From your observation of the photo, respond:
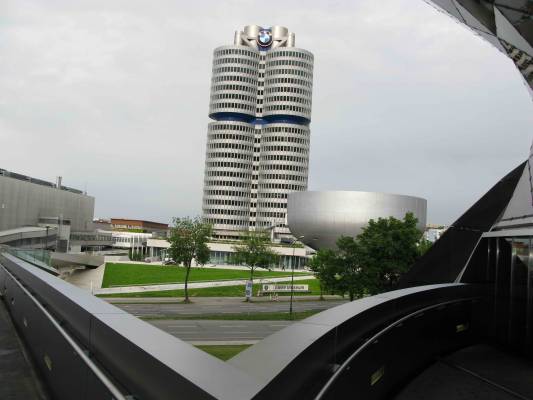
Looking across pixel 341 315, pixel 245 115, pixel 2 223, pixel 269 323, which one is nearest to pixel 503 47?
pixel 341 315

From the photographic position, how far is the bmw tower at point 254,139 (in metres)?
156

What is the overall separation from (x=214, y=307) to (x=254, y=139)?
Result: 4780 inches

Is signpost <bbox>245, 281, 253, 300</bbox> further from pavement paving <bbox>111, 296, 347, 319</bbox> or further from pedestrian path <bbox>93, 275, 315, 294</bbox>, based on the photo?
pedestrian path <bbox>93, 275, 315, 294</bbox>

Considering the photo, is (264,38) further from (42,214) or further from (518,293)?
(518,293)

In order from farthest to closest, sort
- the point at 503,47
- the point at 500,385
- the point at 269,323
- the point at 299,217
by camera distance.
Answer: the point at 299,217 < the point at 269,323 < the point at 503,47 < the point at 500,385

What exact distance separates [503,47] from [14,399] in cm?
1276

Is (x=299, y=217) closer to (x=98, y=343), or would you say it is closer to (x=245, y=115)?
(x=245, y=115)

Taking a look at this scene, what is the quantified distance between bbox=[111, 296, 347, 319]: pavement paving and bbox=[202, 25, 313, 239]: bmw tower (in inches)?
3880

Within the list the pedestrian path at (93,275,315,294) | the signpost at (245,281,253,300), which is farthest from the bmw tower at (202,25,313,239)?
the signpost at (245,281,253,300)

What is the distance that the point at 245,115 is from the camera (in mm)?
162000

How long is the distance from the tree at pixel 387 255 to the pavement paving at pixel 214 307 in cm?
966

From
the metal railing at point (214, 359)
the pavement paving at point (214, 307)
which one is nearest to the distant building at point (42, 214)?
the pavement paving at point (214, 307)

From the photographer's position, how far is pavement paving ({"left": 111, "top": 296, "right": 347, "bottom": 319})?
40406 millimetres

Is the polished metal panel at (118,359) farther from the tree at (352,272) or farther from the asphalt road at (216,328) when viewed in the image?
the tree at (352,272)
